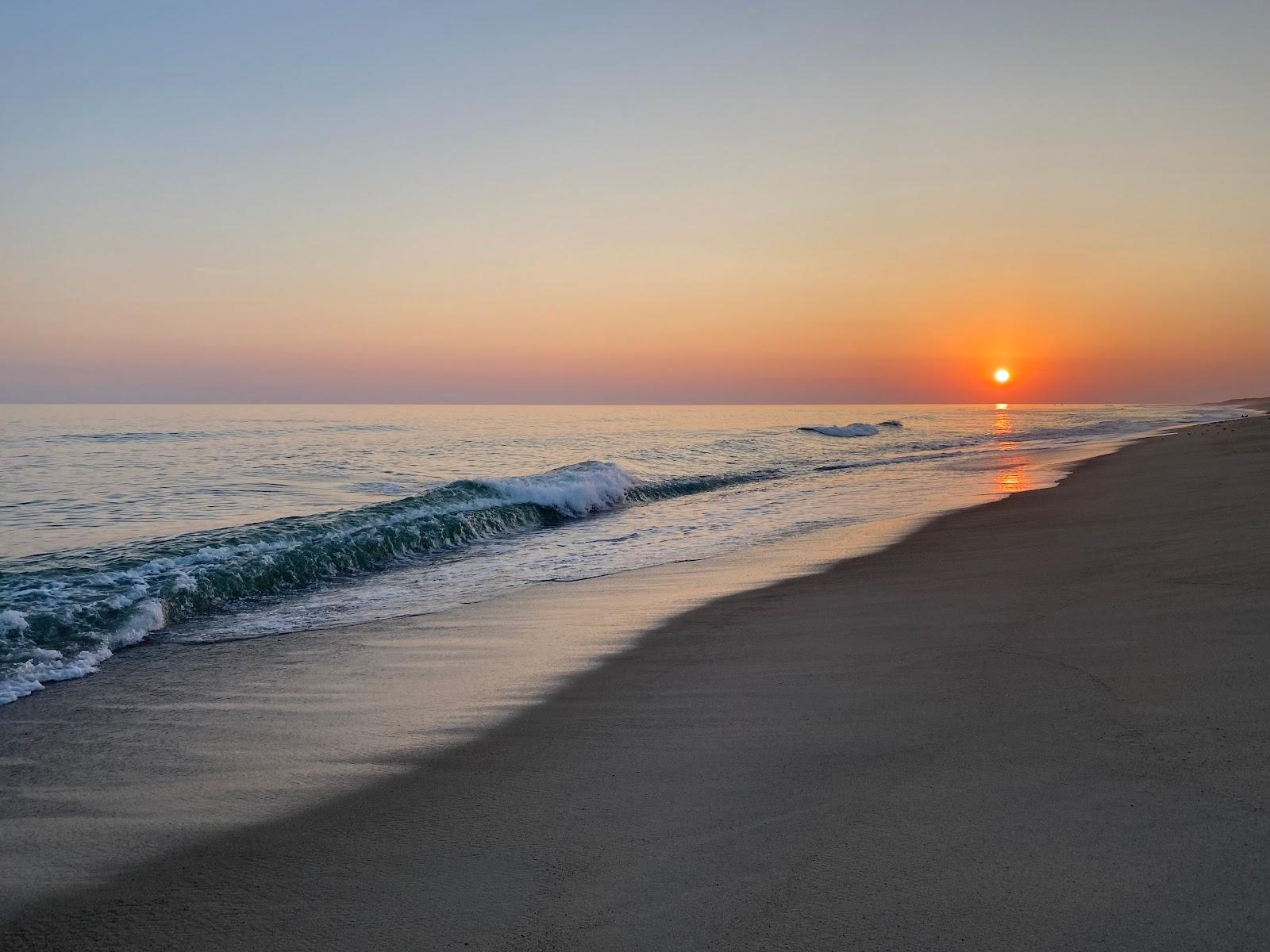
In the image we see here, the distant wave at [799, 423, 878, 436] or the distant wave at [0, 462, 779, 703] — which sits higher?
the distant wave at [799, 423, 878, 436]

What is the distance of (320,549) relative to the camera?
1162 centimetres

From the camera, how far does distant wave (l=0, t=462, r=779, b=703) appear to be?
7168 mm

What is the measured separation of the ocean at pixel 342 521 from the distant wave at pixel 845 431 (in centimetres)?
2104

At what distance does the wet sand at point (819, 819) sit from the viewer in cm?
252

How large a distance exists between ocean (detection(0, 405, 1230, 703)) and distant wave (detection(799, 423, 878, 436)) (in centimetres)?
2104

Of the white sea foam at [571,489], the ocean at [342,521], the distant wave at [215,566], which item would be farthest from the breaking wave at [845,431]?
the distant wave at [215,566]

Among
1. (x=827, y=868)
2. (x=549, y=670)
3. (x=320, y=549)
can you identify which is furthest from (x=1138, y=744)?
(x=320, y=549)

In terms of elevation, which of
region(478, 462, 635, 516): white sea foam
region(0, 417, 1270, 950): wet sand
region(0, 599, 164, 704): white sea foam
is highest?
region(478, 462, 635, 516): white sea foam

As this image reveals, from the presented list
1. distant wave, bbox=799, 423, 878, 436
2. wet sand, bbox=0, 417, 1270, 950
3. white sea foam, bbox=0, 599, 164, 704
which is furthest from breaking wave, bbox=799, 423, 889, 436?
wet sand, bbox=0, 417, 1270, 950

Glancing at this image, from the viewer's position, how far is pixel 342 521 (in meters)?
13.8

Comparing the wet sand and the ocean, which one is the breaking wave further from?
the wet sand

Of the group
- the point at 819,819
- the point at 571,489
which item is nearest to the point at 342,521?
the point at 571,489

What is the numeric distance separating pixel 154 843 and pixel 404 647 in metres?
3.37

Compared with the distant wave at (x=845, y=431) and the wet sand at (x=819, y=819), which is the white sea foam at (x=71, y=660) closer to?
the wet sand at (x=819, y=819)
